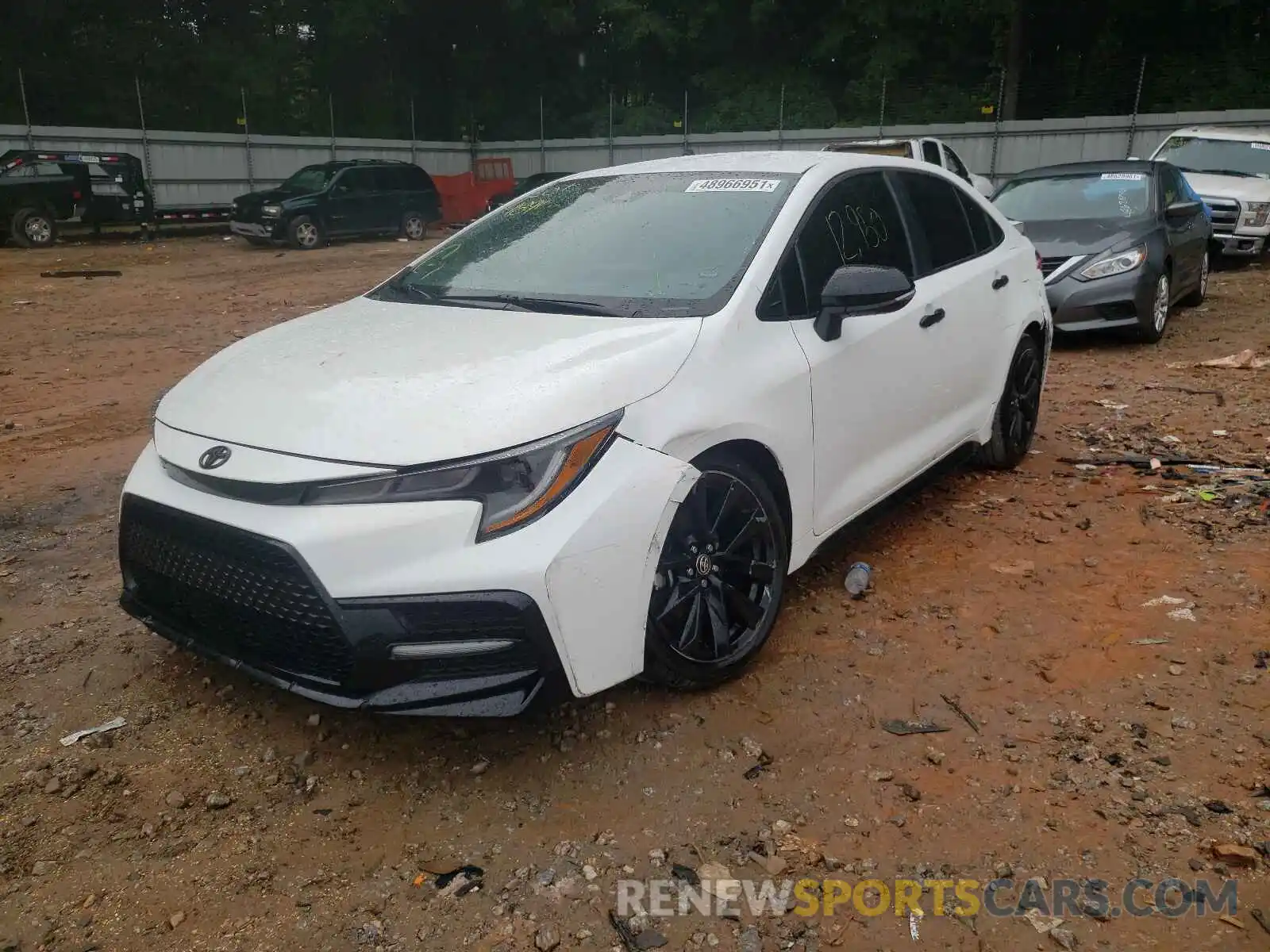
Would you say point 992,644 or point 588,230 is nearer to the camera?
point 992,644

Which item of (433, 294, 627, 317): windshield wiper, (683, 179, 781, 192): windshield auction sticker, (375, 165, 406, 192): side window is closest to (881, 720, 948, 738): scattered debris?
(433, 294, 627, 317): windshield wiper

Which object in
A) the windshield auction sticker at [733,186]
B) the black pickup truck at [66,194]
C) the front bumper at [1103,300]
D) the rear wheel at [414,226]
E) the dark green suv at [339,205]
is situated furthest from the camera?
the rear wheel at [414,226]

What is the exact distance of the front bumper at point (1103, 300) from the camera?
810cm

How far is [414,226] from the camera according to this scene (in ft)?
72.6

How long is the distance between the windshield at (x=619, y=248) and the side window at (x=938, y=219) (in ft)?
2.84

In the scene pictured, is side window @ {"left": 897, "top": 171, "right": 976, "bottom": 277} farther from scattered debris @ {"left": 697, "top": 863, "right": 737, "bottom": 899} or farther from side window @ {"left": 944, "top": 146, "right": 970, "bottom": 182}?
side window @ {"left": 944, "top": 146, "right": 970, "bottom": 182}

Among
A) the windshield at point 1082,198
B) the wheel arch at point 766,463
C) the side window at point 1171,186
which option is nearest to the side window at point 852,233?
the wheel arch at point 766,463

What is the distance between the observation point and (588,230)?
377 centimetres

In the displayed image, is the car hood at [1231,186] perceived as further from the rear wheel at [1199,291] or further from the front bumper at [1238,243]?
the rear wheel at [1199,291]

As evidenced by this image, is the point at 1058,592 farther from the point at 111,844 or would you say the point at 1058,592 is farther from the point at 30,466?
the point at 30,466

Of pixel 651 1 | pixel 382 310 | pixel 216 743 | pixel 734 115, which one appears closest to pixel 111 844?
pixel 216 743

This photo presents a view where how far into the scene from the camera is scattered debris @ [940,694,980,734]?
2982 millimetres

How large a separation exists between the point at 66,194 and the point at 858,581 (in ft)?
64.3

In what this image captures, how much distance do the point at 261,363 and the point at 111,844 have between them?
1.44 m
